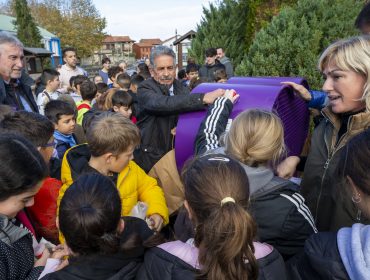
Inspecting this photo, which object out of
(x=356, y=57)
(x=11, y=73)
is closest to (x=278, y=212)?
(x=356, y=57)

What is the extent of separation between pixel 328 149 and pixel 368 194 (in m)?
0.72

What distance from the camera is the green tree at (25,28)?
3578 cm

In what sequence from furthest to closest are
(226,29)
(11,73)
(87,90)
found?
(226,29)
(87,90)
(11,73)

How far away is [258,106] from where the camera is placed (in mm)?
2133

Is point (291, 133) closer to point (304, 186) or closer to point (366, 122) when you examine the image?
point (304, 186)

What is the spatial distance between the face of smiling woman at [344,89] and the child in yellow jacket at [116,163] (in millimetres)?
1221

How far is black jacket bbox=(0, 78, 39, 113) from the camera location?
345 cm

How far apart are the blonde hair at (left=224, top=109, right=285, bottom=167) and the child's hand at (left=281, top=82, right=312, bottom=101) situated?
78 cm

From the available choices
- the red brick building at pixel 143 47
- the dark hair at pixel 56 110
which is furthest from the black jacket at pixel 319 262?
the red brick building at pixel 143 47

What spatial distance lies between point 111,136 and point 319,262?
135cm

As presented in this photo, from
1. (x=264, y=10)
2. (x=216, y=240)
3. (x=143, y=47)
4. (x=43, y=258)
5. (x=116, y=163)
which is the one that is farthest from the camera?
(x=143, y=47)

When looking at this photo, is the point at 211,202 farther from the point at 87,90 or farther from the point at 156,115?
the point at 87,90

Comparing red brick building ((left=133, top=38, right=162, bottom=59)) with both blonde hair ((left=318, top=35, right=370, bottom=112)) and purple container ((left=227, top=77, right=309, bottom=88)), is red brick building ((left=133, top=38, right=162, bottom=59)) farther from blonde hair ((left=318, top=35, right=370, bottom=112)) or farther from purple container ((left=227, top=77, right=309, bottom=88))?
blonde hair ((left=318, top=35, right=370, bottom=112))

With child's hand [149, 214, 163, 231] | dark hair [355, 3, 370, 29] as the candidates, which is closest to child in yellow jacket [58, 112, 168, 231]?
child's hand [149, 214, 163, 231]
